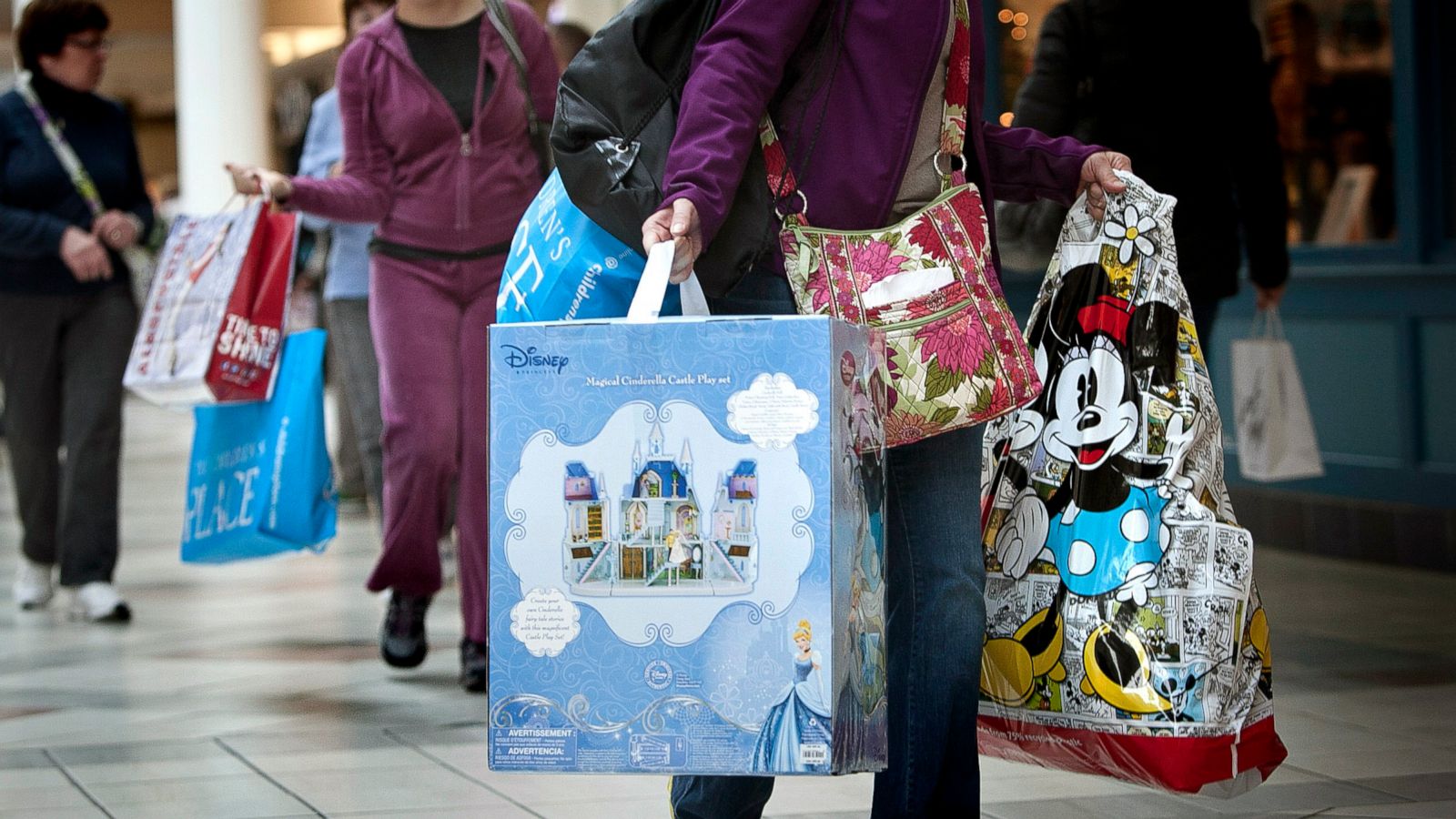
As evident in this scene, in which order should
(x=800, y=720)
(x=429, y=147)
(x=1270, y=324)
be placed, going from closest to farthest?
(x=800, y=720)
(x=429, y=147)
(x=1270, y=324)

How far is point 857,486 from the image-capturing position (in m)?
2.58

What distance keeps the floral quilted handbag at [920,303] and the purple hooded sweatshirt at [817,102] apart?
5 cm

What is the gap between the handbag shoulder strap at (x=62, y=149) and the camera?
6508mm

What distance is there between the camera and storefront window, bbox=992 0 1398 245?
23.8 ft

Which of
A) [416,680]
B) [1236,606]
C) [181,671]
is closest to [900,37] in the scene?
[1236,606]

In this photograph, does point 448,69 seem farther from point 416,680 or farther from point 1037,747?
point 1037,747

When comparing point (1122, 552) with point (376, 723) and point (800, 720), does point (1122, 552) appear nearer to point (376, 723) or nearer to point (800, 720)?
point (800, 720)

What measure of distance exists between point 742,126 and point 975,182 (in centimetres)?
54

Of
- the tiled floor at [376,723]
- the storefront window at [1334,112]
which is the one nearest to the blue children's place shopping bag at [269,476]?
the tiled floor at [376,723]

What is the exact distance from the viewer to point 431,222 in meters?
4.89

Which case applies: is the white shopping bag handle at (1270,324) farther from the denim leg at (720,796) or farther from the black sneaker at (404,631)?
the denim leg at (720,796)

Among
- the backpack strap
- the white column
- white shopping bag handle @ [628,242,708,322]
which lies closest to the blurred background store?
the backpack strap

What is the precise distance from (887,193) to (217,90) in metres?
14.0

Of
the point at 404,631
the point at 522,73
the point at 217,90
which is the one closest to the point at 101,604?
the point at 404,631
